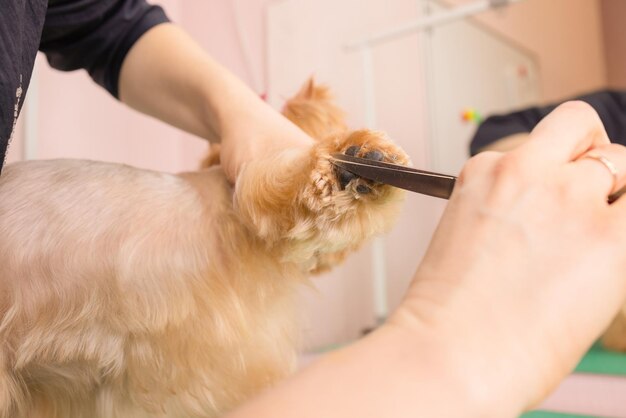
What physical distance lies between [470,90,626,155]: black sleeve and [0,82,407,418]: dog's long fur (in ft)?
3.56

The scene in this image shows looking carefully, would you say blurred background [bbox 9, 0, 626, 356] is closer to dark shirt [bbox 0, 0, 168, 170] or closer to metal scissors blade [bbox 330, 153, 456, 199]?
dark shirt [bbox 0, 0, 168, 170]

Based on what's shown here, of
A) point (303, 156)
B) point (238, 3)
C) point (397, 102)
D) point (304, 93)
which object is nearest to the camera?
point (303, 156)

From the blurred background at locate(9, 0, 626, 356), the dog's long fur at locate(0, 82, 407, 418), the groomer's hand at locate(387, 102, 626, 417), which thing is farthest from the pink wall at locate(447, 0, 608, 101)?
the groomer's hand at locate(387, 102, 626, 417)

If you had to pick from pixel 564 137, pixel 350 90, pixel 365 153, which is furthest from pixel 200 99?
pixel 350 90

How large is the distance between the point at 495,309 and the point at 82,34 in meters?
0.56

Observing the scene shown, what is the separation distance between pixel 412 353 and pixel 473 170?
0.31 feet

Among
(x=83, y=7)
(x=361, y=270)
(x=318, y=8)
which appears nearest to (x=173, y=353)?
(x=83, y=7)

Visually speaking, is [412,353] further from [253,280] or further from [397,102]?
[397,102]

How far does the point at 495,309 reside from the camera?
237 mm

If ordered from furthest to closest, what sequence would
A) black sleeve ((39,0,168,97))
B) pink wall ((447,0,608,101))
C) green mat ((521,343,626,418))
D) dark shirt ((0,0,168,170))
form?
pink wall ((447,0,608,101))
green mat ((521,343,626,418))
black sleeve ((39,0,168,97))
dark shirt ((0,0,168,170))

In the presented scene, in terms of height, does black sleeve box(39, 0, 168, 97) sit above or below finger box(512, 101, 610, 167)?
above

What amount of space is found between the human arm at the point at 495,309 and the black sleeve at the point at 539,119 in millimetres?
1183

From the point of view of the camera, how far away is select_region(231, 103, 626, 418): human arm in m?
0.23

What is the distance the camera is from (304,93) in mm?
584
